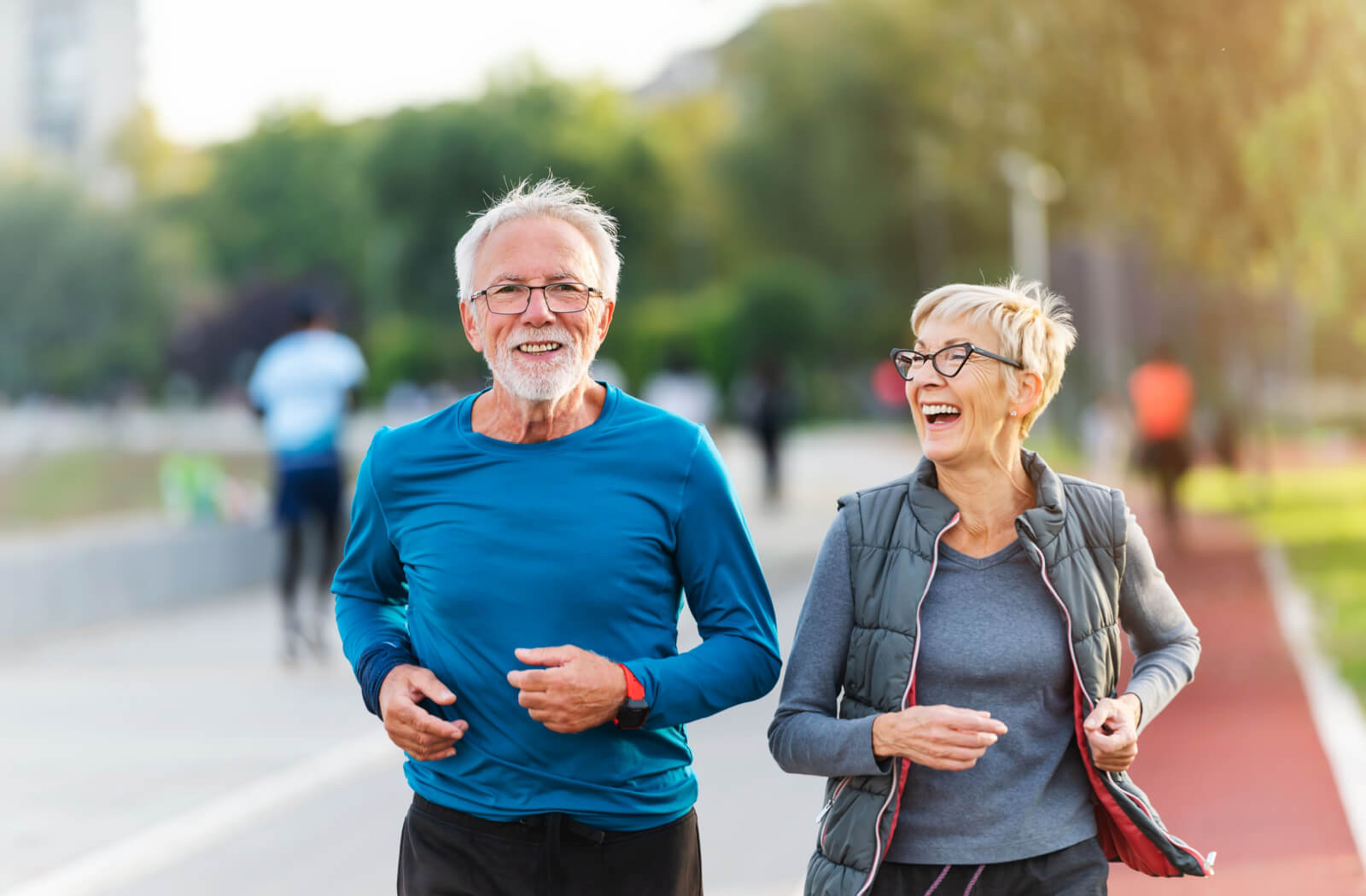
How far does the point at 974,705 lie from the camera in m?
3.08

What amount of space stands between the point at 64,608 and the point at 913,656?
10.1 m

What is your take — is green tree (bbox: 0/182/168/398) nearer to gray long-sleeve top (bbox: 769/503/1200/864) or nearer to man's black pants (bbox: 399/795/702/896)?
man's black pants (bbox: 399/795/702/896)

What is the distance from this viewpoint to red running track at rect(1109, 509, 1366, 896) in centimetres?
617

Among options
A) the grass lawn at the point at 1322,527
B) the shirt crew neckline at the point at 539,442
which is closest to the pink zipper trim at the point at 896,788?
the shirt crew neckline at the point at 539,442

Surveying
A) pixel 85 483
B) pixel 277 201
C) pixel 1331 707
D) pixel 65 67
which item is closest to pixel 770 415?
pixel 1331 707

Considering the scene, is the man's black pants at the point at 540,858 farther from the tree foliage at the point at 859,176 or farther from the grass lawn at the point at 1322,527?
the tree foliage at the point at 859,176

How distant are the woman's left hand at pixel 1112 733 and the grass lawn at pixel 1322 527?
24.1 ft

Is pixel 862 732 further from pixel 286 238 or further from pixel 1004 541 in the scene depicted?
pixel 286 238

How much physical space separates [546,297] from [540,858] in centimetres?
97

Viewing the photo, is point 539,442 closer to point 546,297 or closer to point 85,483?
point 546,297

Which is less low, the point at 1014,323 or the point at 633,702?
the point at 1014,323

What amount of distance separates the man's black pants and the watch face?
210mm

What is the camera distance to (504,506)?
10.4ft

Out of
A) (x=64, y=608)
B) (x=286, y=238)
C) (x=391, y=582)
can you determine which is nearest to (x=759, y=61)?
(x=286, y=238)
